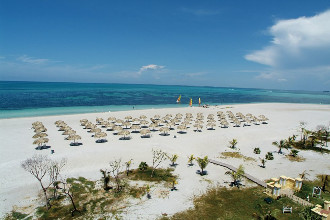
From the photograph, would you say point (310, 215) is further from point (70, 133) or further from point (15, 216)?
point (70, 133)

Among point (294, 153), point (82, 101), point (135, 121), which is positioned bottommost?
point (294, 153)

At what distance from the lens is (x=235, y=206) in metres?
13.5

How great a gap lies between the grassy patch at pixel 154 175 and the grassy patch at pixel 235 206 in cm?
356

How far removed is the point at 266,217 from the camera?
1209 cm

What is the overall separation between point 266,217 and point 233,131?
2113 cm

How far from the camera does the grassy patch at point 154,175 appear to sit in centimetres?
1695

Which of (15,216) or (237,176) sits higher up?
(237,176)

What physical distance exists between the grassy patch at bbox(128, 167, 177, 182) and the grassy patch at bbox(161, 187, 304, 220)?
356 cm

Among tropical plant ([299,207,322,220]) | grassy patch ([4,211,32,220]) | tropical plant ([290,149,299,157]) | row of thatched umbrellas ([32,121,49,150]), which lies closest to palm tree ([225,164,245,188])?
tropical plant ([299,207,322,220])

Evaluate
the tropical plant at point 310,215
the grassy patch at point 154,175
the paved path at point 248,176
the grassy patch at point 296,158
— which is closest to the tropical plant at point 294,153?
the grassy patch at point 296,158

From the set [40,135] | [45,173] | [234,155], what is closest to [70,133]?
[40,135]

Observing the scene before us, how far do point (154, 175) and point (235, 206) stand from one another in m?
6.96

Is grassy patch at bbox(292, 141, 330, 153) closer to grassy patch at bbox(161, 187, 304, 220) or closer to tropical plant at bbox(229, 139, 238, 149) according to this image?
tropical plant at bbox(229, 139, 238, 149)

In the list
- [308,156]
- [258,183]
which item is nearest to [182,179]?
[258,183]
